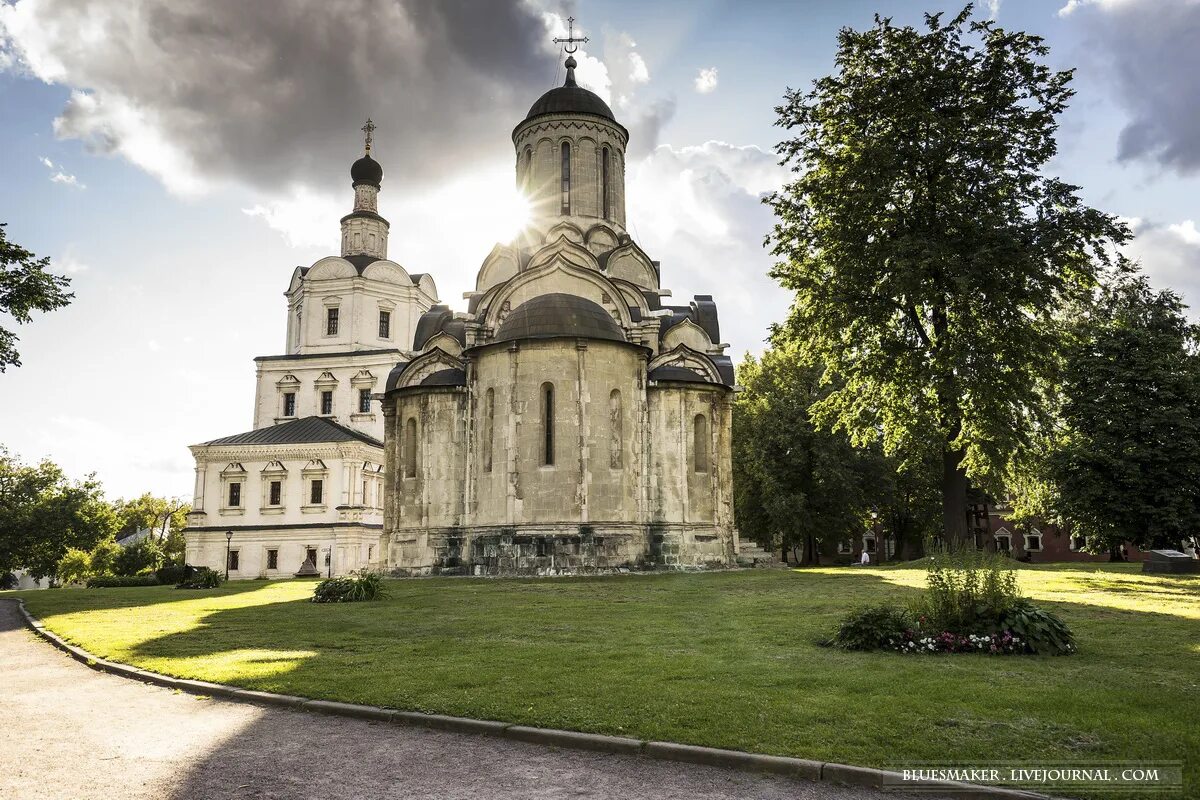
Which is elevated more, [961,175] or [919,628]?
[961,175]

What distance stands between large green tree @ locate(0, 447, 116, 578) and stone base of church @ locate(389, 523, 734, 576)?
29.5 metres

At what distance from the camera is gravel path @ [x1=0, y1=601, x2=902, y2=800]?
6.05 m

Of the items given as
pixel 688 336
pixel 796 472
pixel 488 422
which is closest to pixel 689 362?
pixel 688 336

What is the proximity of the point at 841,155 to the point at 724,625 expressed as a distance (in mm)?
14113

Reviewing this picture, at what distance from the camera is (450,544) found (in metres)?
29.3

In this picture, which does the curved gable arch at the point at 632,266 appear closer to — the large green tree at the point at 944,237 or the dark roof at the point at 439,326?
the dark roof at the point at 439,326

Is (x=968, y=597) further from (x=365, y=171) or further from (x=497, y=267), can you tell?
(x=365, y=171)

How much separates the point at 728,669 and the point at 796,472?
33059mm

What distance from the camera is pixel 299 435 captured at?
50.1 metres

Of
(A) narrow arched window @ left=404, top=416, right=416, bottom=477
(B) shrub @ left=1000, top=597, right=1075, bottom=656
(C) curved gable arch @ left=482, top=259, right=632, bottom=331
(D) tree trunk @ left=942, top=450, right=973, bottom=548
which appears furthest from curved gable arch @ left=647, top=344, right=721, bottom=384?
(B) shrub @ left=1000, top=597, right=1075, bottom=656

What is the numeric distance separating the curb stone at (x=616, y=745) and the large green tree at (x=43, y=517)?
46842 mm

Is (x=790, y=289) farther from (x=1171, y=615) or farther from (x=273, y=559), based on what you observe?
(x=273, y=559)

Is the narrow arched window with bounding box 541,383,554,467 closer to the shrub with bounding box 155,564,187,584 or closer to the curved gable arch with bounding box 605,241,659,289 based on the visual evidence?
the curved gable arch with bounding box 605,241,659,289

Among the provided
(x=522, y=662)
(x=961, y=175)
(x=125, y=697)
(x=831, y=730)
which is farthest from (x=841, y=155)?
(x=125, y=697)
